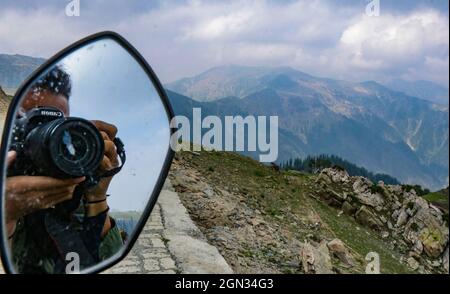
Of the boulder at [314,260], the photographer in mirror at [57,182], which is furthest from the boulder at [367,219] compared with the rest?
the photographer in mirror at [57,182]

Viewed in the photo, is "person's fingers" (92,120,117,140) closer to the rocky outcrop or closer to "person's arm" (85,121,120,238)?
"person's arm" (85,121,120,238)

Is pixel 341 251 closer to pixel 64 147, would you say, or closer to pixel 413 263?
pixel 413 263

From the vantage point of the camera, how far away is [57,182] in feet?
5.40

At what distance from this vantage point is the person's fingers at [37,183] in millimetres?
1641

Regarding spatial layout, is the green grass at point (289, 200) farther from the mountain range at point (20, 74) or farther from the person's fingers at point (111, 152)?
the person's fingers at point (111, 152)

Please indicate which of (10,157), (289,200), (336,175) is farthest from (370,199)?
(10,157)

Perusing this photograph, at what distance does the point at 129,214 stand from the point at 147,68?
2.28 feet

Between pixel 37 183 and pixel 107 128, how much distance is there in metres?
0.41

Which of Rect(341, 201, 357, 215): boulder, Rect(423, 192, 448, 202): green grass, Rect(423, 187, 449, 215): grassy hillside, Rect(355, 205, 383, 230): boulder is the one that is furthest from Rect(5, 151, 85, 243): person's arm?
Rect(423, 192, 448, 202): green grass

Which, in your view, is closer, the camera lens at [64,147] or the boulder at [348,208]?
the camera lens at [64,147]
